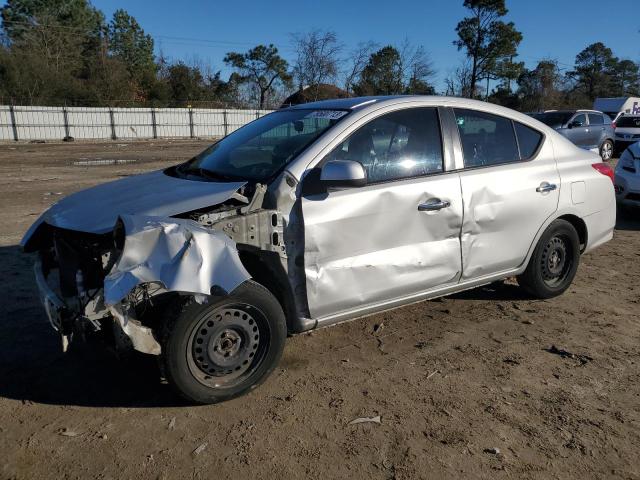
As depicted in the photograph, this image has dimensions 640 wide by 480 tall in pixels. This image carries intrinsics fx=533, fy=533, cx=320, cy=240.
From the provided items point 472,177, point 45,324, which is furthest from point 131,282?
point 472,177

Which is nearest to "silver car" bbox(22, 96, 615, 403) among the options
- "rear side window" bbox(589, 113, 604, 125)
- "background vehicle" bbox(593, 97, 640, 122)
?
"rear side window" bbox(589, 113, 604, 125)

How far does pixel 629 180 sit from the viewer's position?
8602 mm

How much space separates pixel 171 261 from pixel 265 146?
1401 millimetres

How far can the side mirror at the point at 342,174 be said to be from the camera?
319cm

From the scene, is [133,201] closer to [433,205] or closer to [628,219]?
[433,205]

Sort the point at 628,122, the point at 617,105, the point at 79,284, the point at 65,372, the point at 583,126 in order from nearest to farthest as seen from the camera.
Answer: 1. the point at 79,284
2. the point at 65,372
3. the point at 583,126
4. the point at 628,122
5. the point at 617,105

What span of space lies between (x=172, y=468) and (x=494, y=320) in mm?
2895

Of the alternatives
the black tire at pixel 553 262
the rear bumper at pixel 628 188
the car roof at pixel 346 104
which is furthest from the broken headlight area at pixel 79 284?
the rear bumper at pixel 628 188

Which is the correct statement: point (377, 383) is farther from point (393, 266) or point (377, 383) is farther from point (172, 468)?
point (172, 468)

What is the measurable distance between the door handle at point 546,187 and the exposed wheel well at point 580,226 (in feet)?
1.22

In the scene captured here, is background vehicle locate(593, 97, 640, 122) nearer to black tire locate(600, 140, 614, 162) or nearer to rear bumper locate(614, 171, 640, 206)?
black tire locate(600, 140, 614, 162)

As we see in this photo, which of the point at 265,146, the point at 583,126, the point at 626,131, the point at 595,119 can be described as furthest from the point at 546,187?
the point at 626,131

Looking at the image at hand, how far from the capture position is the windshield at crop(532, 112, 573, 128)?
16500 mm

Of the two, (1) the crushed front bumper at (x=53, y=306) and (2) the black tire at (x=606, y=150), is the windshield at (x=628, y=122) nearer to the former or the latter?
(2) the black tire at (x=606, y=150)
